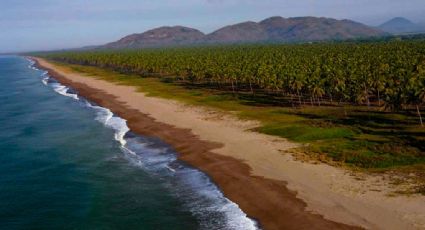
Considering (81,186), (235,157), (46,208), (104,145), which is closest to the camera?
(46,208)

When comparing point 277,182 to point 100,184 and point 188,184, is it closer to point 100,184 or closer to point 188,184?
point 188,184

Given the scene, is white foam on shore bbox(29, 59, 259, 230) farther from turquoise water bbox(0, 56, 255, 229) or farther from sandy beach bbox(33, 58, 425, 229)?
sandy beach bbox(33, 58, 425, 229)

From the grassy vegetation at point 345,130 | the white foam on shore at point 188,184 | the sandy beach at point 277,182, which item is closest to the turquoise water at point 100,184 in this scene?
the white foam on shore at point 188,184

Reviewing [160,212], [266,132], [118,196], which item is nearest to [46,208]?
[118,196]

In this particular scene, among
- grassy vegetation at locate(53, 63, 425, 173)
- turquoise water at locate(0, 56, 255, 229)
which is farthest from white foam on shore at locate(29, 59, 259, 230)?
grassy vegetation at locate(53, 63, 425, 173)

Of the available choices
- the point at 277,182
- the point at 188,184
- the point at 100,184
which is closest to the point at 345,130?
the point at 277,182

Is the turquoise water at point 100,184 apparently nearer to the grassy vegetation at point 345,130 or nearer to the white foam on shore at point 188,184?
the white foam on shore at point 188,184

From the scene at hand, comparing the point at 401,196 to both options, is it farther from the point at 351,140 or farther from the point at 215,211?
the point at 351,140
